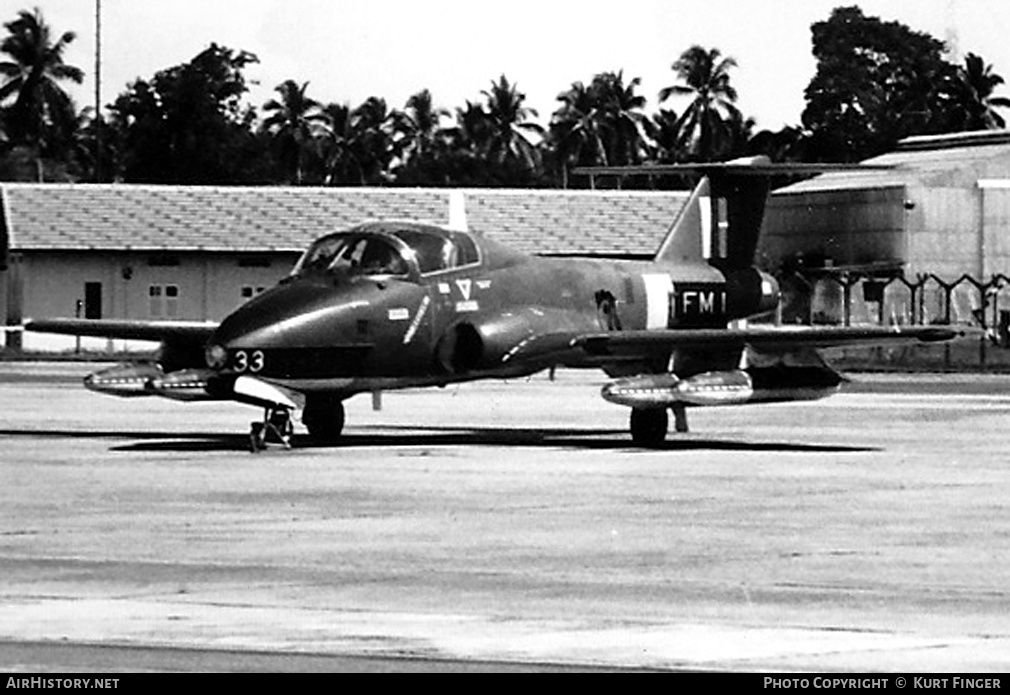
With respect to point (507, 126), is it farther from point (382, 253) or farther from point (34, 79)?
point (382, 253)

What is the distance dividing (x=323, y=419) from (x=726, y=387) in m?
4.65

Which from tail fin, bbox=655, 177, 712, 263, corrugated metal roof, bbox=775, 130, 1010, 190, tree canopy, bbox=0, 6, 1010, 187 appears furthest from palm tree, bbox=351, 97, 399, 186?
tail fin, bbox=655, 177, 712, 263

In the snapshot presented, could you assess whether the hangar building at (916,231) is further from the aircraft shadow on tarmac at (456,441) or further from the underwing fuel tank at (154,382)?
the underwing fuel tank at (154,382)

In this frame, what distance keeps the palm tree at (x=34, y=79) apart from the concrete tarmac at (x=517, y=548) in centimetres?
11914

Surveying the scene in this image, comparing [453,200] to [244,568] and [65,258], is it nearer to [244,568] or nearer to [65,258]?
[244,568]

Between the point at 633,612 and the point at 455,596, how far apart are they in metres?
1.21

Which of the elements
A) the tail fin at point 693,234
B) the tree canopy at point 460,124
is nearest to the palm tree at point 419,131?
the tree canopy at point 460,124

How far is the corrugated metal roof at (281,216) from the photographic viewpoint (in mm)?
86438

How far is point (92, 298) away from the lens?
8662cm

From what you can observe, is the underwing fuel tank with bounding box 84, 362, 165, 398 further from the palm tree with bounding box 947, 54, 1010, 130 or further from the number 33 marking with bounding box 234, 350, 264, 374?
the palm tree with bounding box 947, 54, 1010, 130

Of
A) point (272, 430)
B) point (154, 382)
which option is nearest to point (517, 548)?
point (272, 430)

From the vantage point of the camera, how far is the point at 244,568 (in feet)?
55.6

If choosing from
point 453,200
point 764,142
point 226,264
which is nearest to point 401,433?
point 453,200

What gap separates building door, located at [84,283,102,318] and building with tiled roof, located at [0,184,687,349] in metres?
0.03
